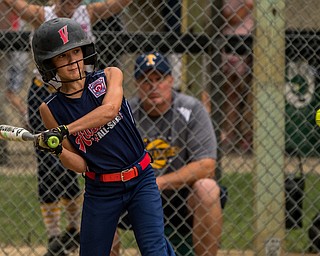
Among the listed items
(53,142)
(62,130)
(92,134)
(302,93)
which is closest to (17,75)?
(302,93)

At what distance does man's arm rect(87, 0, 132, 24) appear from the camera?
554 cm

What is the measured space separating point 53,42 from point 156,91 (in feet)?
4.40

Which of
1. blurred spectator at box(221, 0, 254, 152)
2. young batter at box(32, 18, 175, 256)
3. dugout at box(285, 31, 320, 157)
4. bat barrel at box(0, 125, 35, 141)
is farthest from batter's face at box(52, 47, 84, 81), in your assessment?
dugout at box(285, 31, 320, 157)

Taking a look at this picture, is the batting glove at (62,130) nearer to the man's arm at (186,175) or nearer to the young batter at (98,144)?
the young batter at (98,144)

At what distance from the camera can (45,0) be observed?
227 inches

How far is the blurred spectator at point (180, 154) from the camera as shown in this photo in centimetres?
535

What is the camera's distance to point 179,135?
5480 millimetres

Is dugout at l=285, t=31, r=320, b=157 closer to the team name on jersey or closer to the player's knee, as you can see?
the player's knee

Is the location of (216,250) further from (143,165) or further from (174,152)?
(143,165)

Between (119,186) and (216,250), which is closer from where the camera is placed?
(119,186)

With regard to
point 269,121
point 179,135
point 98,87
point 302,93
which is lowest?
point 179,135

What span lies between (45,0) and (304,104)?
180cm

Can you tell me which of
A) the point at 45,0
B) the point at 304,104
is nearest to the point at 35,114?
the point at 45,0

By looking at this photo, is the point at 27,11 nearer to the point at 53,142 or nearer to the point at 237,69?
the point at 237,69
